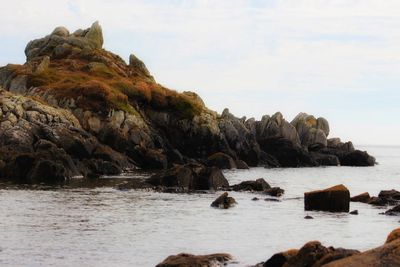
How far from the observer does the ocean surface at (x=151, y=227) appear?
24.6m

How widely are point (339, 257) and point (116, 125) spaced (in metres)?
74.0

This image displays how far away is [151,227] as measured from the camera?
32.1 m

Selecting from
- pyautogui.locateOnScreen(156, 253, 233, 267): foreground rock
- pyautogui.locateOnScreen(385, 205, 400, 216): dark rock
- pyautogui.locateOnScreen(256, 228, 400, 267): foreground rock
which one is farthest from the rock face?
pyautogui.locateOnScreen(256, 228, 400, 267): foreground rock

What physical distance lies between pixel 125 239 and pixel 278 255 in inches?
372

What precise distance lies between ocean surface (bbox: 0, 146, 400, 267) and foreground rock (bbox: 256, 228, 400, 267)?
343cm

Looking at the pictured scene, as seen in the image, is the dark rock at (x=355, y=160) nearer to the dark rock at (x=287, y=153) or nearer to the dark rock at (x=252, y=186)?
the dark rock at (x=287, y=153)

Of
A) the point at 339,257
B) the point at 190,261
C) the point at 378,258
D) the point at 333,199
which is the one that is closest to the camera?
the point at 378,258

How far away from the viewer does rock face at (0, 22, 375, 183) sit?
Result: 71.6m

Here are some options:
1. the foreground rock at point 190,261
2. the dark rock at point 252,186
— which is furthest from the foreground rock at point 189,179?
the foreground rock at point 190,261

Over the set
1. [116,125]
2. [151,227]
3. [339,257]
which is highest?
[116,125]

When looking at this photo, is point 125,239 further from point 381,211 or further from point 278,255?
point 381,211

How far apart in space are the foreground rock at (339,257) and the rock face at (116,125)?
1607 inches

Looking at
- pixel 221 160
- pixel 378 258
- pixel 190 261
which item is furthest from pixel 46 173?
pixel 378 258

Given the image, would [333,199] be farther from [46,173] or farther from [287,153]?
[287,153]
